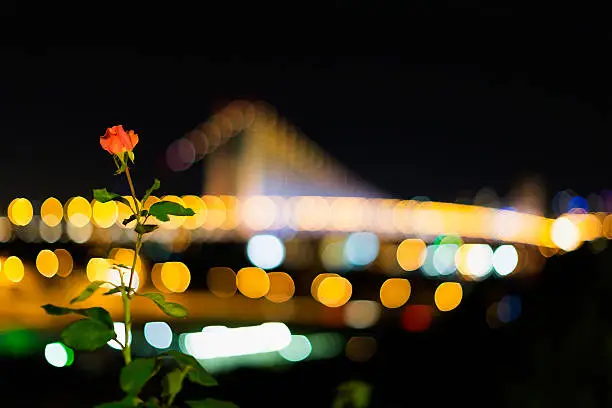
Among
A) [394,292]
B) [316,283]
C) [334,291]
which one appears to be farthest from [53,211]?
[394,292]

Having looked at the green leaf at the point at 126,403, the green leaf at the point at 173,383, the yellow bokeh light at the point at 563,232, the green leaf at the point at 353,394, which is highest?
the yellow bokeh light at the point at 563,232

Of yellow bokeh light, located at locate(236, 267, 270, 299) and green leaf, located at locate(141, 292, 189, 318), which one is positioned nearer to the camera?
green leaf, located at locate(141, 292, 189, 318)

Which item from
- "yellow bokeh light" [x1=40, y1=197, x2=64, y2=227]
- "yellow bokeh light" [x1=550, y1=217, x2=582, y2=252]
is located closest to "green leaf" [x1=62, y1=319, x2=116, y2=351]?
"yellow bokeh light" [x1=550, y1=217, x2=582, y2=252]

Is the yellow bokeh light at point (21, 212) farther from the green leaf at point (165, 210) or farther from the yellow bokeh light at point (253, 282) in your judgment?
the green leaf at point (165, 210)

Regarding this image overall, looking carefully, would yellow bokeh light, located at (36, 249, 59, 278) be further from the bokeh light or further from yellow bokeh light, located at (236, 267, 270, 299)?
the bokeh light

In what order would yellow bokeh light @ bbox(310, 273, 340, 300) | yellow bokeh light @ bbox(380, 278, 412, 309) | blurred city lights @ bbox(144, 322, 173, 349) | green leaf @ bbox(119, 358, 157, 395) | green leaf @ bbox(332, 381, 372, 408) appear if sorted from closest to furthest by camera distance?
green leaf @ bbox(119, 358, 157, 395), green leaf @ bbox(332, 381, 372, 408), blurred city lights @ bbox(144, 322, 173, 349), yellow bokeh light @ bbox(380, 278, 412, 309), yellow bokeh light @ bbox(310, 273, 340, 300)

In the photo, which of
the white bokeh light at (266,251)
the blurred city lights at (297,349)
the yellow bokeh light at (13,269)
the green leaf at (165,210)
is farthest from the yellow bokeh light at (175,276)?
the green leaf at (165,210)
